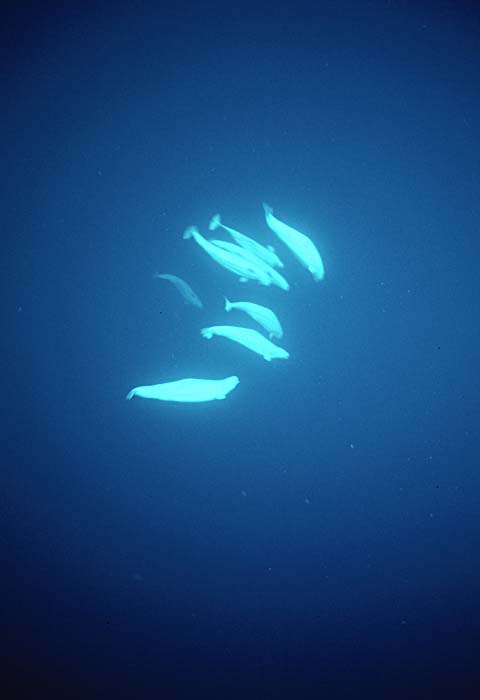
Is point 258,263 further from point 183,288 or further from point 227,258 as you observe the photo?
point 183,288

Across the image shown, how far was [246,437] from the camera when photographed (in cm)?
229

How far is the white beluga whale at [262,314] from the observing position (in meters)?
2.23

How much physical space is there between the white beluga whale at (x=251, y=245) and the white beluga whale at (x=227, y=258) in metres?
0.04

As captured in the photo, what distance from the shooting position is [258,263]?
2225 millimetres

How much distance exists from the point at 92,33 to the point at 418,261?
1.65m

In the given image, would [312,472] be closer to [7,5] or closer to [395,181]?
[395,181]

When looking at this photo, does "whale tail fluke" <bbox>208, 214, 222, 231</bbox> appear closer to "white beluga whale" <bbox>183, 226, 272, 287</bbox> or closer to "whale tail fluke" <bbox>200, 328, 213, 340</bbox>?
"white beluga whale" <bbox>183, 226, 272, 287</bbox>

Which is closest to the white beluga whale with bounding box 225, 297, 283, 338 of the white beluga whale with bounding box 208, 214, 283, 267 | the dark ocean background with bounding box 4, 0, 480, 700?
the dark ocean background with bounding box 4, 0, 480, 700

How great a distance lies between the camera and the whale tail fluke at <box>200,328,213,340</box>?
88.3 inches

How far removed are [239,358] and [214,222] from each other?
0.58m

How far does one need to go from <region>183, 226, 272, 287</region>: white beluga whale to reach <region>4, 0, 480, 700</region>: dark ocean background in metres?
0.04

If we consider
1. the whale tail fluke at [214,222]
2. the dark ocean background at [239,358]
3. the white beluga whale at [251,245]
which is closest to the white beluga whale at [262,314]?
the dark ocean background at [239,358]

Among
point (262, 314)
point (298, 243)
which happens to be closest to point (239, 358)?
point (262, 314)

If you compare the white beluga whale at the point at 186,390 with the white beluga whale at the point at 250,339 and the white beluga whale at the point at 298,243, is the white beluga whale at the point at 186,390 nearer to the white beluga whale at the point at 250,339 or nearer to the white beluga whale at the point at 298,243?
the white beluga whale at the point at 250,339
